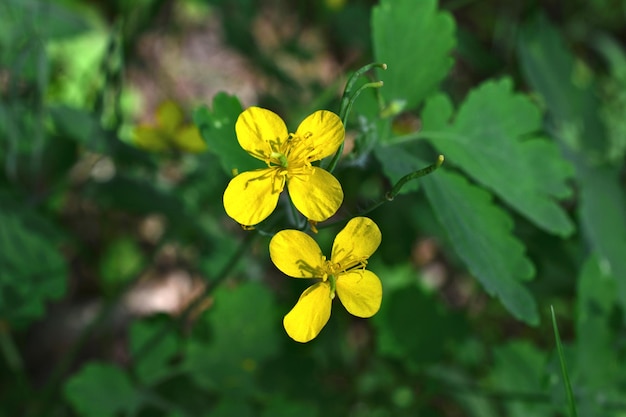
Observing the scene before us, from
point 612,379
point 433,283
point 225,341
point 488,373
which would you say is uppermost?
point 225,341

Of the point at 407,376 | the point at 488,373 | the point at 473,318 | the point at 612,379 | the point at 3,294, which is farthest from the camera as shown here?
the point at 473,318

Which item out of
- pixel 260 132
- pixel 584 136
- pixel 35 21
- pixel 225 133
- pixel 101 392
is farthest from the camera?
pixel 584 136

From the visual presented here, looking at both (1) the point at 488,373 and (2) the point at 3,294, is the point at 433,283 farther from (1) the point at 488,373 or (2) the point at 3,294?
(2) the point at 3,294

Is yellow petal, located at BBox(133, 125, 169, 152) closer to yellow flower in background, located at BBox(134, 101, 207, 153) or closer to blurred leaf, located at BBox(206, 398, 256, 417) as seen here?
yellow flower in background, located at BBox(134, 101, 207, 153)

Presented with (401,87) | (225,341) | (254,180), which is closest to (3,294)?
(225,341)

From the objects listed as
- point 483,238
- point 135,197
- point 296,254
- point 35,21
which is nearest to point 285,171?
point 296,254

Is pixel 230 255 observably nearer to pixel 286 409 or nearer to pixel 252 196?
pixel 286 409
